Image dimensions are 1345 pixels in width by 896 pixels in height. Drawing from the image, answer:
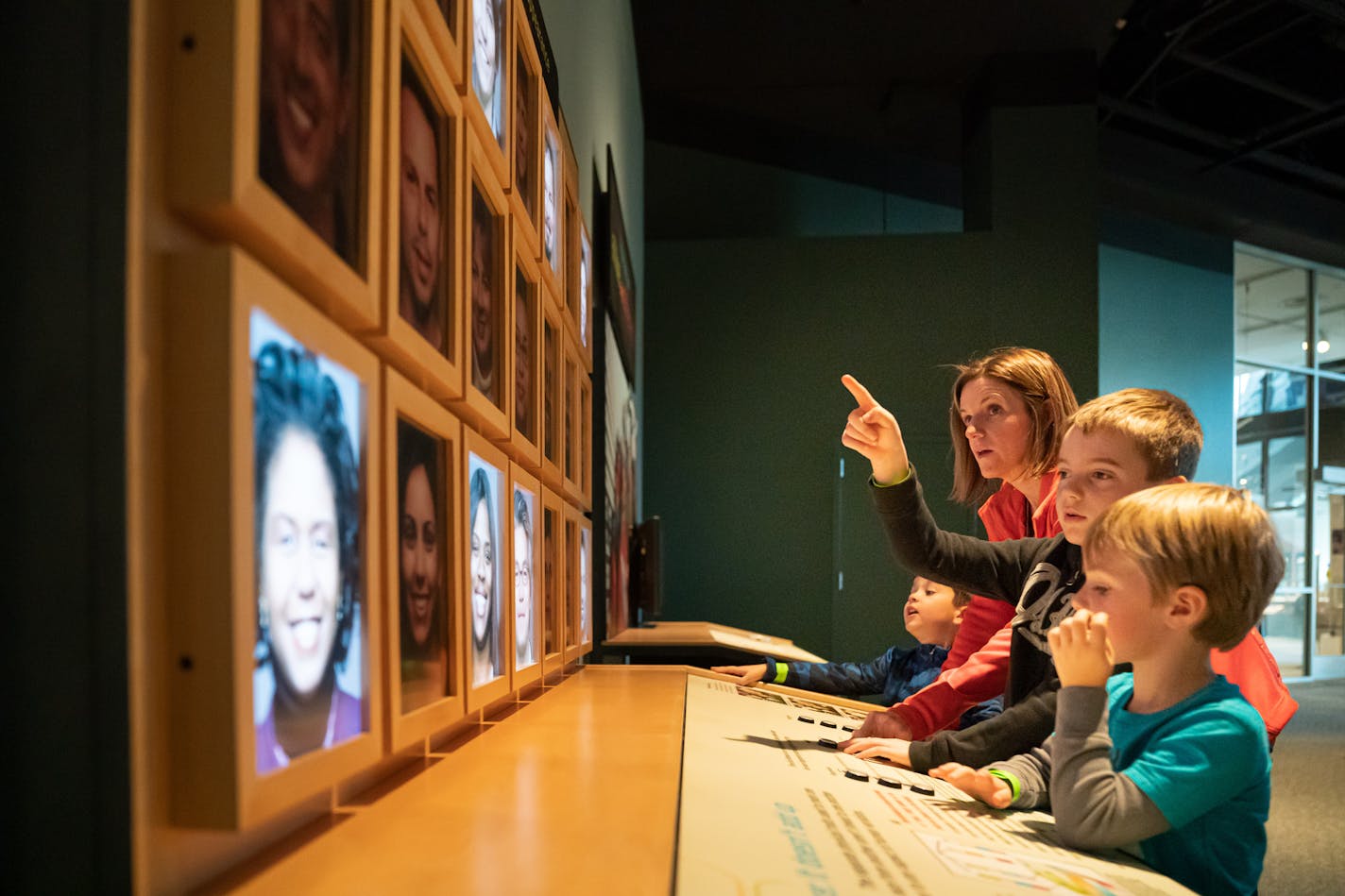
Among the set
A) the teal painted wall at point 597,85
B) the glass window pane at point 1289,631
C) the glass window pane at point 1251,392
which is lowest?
the glass window pane at point 1289,631

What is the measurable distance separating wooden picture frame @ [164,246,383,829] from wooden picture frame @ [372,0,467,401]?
0.18 metres

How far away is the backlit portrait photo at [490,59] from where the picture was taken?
128 cm

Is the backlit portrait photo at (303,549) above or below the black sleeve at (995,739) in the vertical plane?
above

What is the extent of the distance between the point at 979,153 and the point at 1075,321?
1500 millimetres

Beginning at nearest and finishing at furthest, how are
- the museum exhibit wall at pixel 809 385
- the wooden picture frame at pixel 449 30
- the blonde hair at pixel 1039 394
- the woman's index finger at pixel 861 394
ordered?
the wooden picture frame at pixel 449 30 → the woman's index finger at pixel 861 394 → the blonde hair at pixel 1039 394 → the museum exhibit wall at pixel 809 385

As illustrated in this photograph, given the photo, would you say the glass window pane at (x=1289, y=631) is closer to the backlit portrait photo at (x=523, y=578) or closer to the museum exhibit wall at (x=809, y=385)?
the museum exhibit wall at (x=809, y=385)

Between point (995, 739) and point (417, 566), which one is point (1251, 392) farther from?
point (417, 566)

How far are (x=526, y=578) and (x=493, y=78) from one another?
765 millimetres

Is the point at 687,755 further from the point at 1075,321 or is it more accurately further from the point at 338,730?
the point at 1075,321

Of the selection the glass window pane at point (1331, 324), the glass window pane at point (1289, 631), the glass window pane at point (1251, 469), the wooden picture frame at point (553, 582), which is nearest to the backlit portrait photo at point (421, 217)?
the wooden picture frame at point (553, 582)

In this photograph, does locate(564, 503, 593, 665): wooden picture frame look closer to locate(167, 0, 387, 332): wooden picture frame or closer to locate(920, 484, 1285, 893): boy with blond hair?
locate(920, 484, 1285, 893): boy with blond hair

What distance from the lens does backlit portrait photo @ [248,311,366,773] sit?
61cm

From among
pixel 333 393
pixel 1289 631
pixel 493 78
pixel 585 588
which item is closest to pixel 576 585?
pixel 585 588

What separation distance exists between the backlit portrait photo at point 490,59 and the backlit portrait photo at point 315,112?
0.46 meters
